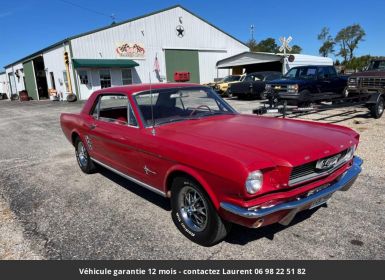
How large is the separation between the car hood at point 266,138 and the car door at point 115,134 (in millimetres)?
517

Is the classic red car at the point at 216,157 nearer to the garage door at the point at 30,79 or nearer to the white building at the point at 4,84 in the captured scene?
the garage door at the point at 30,79

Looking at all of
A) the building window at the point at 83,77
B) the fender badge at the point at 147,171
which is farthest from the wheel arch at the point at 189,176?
the building window at the point at 83,77

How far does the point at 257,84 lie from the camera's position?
1803 centimetres

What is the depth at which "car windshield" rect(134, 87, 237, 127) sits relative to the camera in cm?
392

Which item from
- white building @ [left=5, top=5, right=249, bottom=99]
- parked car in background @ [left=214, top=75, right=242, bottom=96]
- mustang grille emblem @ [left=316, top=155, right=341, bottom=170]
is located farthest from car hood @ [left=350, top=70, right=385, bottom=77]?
white building @ [left=5, top=5, right=249, bottom=99]

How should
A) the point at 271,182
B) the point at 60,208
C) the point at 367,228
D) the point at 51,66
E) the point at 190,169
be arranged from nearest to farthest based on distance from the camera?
the point at 271,182 < the point at 190,169 < the point at 367,228 < the point at 60,208 < the point at 51,66

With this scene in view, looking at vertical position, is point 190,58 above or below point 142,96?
above

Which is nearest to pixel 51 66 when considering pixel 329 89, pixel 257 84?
pixel 257 84

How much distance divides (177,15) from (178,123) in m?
27.6

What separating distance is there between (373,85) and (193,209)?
10.2 metres

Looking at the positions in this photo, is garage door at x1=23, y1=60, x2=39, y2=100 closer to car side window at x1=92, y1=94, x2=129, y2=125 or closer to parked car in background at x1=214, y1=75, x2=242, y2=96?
parked car in background at x1=214, y1=75, x2=242, y2=96

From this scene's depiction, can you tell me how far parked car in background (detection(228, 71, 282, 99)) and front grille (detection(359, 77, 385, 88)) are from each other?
6918mm

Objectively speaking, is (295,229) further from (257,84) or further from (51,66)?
(51,66)

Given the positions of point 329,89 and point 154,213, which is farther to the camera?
point 329,89
